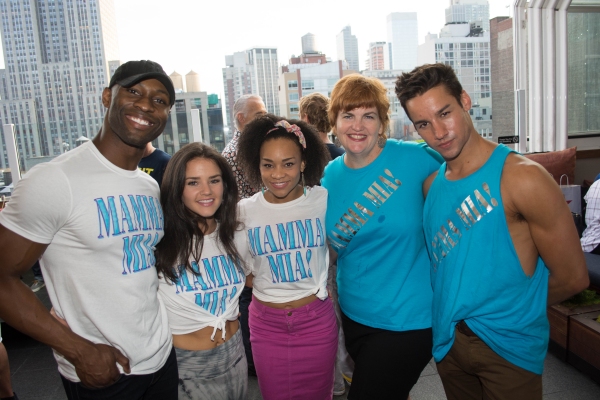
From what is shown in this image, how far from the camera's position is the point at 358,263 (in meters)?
1.64

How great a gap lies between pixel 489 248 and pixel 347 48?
12805 millimetres

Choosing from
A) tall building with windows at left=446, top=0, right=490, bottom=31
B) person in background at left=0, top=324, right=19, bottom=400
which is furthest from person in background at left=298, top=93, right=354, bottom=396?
tall building with windows at left=446, top=0, right=490, bottom=31

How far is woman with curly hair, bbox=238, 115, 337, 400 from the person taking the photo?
1.68 meters

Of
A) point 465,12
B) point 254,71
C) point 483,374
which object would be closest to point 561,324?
point 483,374

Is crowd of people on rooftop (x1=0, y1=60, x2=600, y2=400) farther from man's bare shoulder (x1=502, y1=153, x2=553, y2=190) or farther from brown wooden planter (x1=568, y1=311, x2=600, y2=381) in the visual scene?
brown wooden planter (x1=568, y1=311, x2=600, y2=381)

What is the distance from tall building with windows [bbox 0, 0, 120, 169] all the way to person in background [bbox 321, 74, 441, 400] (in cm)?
164

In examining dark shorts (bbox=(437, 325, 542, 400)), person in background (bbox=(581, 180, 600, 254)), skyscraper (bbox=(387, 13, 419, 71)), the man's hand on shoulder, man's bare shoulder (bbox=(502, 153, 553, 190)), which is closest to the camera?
man's bare shoulder (bbox=(502, 153, 553, 190))

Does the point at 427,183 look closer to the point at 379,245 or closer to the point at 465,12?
the point at 379,245

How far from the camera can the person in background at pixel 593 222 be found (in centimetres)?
317

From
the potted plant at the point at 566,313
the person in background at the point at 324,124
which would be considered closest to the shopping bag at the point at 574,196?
the potted plant at the point at 566,313

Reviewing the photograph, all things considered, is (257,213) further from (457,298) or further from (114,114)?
(457,298)

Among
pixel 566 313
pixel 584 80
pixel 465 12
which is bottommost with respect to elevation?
pixel 566 313

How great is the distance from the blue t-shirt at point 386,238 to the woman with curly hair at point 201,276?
446 millimetres

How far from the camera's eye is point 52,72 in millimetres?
10328
